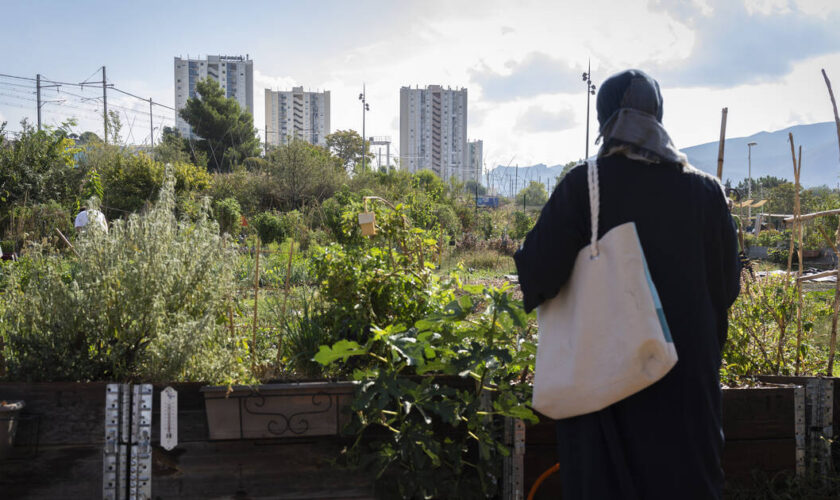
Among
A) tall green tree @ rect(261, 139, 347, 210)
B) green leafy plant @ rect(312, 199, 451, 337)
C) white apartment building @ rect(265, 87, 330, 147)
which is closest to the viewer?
green leafy plant @ rect(312, 199, 451, 337)

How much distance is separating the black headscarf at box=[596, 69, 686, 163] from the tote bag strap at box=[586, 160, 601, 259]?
7 centimetres

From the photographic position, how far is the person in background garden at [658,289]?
148cm

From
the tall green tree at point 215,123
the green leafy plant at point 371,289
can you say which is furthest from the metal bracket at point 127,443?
the tall green tree at point 215,123

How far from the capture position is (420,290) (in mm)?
2707

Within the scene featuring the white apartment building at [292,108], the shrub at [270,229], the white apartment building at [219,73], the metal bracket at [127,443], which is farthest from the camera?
the white apartment building at [292,108]

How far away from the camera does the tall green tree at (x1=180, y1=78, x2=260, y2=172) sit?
125ft

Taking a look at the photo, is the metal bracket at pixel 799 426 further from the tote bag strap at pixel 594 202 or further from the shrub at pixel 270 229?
the shrub at pixel 270 229

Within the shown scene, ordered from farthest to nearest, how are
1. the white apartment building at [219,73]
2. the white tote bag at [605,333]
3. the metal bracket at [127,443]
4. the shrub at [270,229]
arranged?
the white apartment building at [219,73] → the shrub at [270,229] → the metal bracket at [127,443] → the white tote bag at [605,333]

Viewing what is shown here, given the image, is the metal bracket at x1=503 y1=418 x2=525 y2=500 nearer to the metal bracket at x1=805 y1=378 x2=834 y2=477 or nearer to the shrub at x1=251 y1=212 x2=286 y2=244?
the metal bracket at x1=805 y1=378 x2=834 y2=477

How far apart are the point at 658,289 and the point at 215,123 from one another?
131 ft

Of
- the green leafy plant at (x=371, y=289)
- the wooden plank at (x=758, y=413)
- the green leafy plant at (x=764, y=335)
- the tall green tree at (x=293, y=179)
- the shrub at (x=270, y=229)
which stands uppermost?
the tall green tree at (x=293, y=179)

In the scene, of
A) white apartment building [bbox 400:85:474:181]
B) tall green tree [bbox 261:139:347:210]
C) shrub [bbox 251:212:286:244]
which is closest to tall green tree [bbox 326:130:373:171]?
tall green tree [bbox 261:139:347:210]

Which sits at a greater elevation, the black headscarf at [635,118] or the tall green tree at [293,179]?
the tall green tree at [293,179]

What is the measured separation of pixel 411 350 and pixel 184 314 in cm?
103
